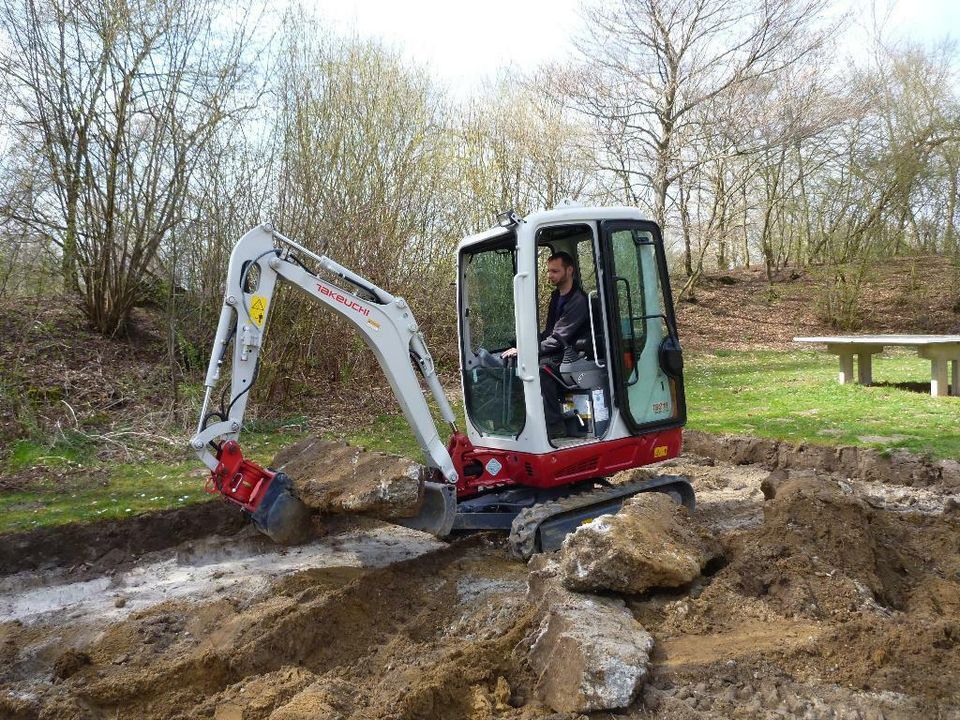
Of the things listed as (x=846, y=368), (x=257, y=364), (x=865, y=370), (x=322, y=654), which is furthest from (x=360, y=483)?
(x=846, y=368)

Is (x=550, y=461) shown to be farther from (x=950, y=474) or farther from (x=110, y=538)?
(x=950, y=474)

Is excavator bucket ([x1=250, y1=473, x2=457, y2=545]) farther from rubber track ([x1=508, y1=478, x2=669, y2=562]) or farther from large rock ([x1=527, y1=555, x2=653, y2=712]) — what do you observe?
large rock ([x1=527, y1=555, x2=653, y2=712])

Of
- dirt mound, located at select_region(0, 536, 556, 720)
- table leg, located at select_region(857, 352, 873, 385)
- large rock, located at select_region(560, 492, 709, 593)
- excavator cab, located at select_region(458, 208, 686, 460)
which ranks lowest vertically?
dirt mound, located at select_region(0, 536, 556, 720)

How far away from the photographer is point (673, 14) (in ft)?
61.7

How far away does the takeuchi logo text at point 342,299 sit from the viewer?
4.63m

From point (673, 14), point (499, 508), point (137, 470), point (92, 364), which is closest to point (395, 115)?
point (92, 364)

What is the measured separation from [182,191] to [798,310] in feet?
56.1

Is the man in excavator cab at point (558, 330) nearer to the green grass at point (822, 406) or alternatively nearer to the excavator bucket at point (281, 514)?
the excavator bucket at point (281, 514)

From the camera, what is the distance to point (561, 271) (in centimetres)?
522

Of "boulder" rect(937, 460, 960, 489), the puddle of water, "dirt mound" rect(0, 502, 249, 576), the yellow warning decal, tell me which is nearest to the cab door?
the puddle of water

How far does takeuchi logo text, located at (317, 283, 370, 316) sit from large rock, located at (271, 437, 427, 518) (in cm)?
92

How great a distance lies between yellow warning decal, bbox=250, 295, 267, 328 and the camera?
446cm

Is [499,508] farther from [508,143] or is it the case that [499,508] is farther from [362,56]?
[508,143]

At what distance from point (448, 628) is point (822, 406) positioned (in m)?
7.57
